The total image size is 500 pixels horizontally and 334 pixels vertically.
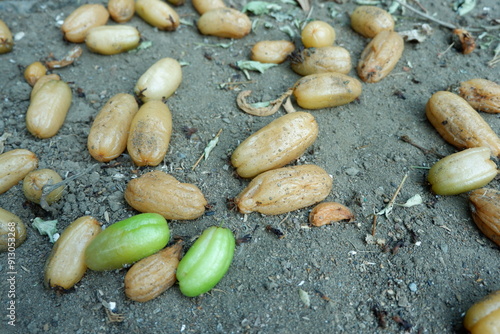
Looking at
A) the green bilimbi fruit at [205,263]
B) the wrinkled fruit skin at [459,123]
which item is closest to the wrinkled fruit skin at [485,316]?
the wrinkled fruit skin at [459,123]

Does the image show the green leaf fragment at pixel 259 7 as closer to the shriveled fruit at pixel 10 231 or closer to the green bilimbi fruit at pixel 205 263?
the green bilimbi fruit at pixel 205 263

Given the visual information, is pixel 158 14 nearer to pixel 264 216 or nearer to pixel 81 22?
pixel 81 22

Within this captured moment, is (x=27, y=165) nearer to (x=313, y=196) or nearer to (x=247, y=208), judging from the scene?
(x=247, y=208)

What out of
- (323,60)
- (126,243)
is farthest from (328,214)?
(323,60)

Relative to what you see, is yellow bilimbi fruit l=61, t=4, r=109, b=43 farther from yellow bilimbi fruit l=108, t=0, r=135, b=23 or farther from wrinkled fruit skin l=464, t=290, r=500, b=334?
wrinkled fruit skin l=464, t=290, r=500, b=334

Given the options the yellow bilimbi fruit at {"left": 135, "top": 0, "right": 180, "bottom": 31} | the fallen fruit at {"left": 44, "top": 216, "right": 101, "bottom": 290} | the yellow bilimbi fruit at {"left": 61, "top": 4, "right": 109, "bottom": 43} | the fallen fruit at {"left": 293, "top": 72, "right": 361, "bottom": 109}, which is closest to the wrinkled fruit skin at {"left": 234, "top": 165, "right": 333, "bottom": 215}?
the fallen fruit at {"left": 293, "top": 72, "right": 361, "bottom": 109}

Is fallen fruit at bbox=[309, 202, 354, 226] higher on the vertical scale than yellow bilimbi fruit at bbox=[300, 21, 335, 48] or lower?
lower

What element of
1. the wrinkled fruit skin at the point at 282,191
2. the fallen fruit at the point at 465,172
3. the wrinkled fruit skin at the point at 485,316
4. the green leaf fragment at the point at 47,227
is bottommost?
the green leaf fragment at the point at 47,227
